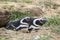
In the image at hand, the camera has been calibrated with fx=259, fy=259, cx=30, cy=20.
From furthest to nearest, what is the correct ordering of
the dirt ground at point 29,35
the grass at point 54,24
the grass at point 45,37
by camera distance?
1. the grass at point 54,24
2. the dirt ground at point 29,35
3. the grass at point 45,37

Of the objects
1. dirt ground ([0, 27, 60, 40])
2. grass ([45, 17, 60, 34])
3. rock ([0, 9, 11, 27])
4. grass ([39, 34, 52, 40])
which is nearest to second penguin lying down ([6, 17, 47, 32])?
Answer: grass ([45, 17, 60, 34])

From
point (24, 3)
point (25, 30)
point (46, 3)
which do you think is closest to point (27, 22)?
point (25, 30)

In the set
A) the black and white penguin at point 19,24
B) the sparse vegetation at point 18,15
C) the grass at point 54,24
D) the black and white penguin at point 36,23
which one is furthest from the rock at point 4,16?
the grass at point 54,24

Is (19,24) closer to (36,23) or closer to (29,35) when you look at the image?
(36,23)

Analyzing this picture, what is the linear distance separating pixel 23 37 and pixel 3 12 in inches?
68.2

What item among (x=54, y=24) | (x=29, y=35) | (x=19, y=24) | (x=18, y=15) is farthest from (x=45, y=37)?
(x=18, y=15)

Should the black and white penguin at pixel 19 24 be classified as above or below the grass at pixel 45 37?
below

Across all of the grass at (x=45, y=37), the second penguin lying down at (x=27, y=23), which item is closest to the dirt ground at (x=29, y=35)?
the grass at (x=45, y=37)

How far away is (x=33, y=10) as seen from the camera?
786 cm

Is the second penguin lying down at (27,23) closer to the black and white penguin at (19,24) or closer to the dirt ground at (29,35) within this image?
the black and white penguin at (19,24)

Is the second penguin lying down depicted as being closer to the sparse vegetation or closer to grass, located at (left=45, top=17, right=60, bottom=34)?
grass, located at (left=45, top=17, right=60, bottom=34)

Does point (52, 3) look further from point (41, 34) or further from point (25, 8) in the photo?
point (41, 34)

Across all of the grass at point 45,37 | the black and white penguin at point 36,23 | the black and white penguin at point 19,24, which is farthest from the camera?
the black and white penguin at point 19,24

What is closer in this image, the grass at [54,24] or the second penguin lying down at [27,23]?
the grass at [54,24]
